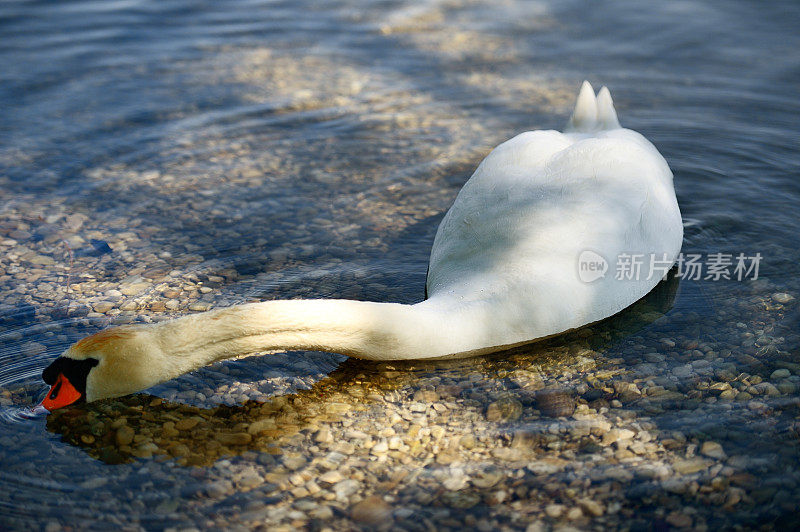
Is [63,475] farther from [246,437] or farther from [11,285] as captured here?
[11,285]

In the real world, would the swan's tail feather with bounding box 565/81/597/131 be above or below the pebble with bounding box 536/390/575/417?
above

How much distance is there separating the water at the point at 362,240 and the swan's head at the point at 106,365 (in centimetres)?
45

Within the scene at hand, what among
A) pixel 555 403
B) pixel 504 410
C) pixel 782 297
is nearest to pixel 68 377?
pixel 504 410

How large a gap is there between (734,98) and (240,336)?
5.94 metres

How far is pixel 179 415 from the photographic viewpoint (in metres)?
4.59

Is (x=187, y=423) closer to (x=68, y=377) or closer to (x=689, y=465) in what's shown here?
(x=68, y=377)

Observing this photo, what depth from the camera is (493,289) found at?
4.72 metres

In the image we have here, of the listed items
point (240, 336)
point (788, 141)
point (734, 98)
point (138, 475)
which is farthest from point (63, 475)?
point (734, 98)

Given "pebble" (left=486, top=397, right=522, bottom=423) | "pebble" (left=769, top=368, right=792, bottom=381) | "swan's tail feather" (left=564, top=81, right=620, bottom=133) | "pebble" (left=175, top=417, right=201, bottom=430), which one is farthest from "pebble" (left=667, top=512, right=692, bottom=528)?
"swan's tail feather" (left=564, top=81, right=620, bottom=133)

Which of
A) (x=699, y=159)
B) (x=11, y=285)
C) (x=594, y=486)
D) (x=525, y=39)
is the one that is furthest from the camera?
(x=525, y=39)

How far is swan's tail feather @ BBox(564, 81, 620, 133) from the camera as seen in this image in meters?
6.32

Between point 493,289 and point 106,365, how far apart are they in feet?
6.47

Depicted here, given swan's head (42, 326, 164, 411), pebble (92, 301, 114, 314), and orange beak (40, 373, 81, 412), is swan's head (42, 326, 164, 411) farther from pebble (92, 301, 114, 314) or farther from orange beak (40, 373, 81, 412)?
pebble (92, 301, 114, 314)

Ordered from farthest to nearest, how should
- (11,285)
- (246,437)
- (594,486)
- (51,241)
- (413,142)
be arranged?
(413,142) < (51,241) < (11,285) < (246,437) < (594,486)
